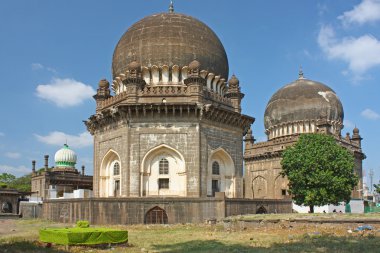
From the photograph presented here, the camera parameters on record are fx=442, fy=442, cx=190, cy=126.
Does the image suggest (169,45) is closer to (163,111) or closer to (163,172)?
(163,111)

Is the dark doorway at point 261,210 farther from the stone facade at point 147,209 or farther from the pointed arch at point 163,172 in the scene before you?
the pointed arch at point 163,172

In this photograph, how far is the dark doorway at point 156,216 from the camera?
23.0 m

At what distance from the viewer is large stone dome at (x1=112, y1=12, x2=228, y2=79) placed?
27.9 metres

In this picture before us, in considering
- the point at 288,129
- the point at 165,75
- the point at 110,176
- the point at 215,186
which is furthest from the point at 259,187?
the point at 165,75

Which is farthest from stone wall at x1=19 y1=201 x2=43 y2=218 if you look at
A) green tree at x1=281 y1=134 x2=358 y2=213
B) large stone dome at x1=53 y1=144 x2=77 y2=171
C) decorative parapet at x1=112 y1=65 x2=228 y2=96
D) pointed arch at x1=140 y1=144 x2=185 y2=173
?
large stone dome at x1=53 y1=144 x2=77 y2=171

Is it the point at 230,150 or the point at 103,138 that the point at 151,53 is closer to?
the point at 103,138

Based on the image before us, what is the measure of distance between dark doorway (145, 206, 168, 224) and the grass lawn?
2.16m

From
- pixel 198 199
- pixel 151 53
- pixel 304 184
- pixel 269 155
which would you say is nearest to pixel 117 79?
pixel 151 53

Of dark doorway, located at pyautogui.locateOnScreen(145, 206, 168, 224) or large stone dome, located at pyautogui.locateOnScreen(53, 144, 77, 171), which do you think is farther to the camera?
large stone dome, located at pyautogui.locateOnScreen(53, 144, 77, 171)

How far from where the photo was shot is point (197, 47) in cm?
2856

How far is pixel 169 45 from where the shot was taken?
28.0 metres

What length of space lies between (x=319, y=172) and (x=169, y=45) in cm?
1303

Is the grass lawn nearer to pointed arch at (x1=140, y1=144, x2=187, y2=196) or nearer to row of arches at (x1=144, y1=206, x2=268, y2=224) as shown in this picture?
row of arches at (x1=144, y1=206, x2=268, y2=224)

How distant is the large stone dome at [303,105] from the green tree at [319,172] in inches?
477
